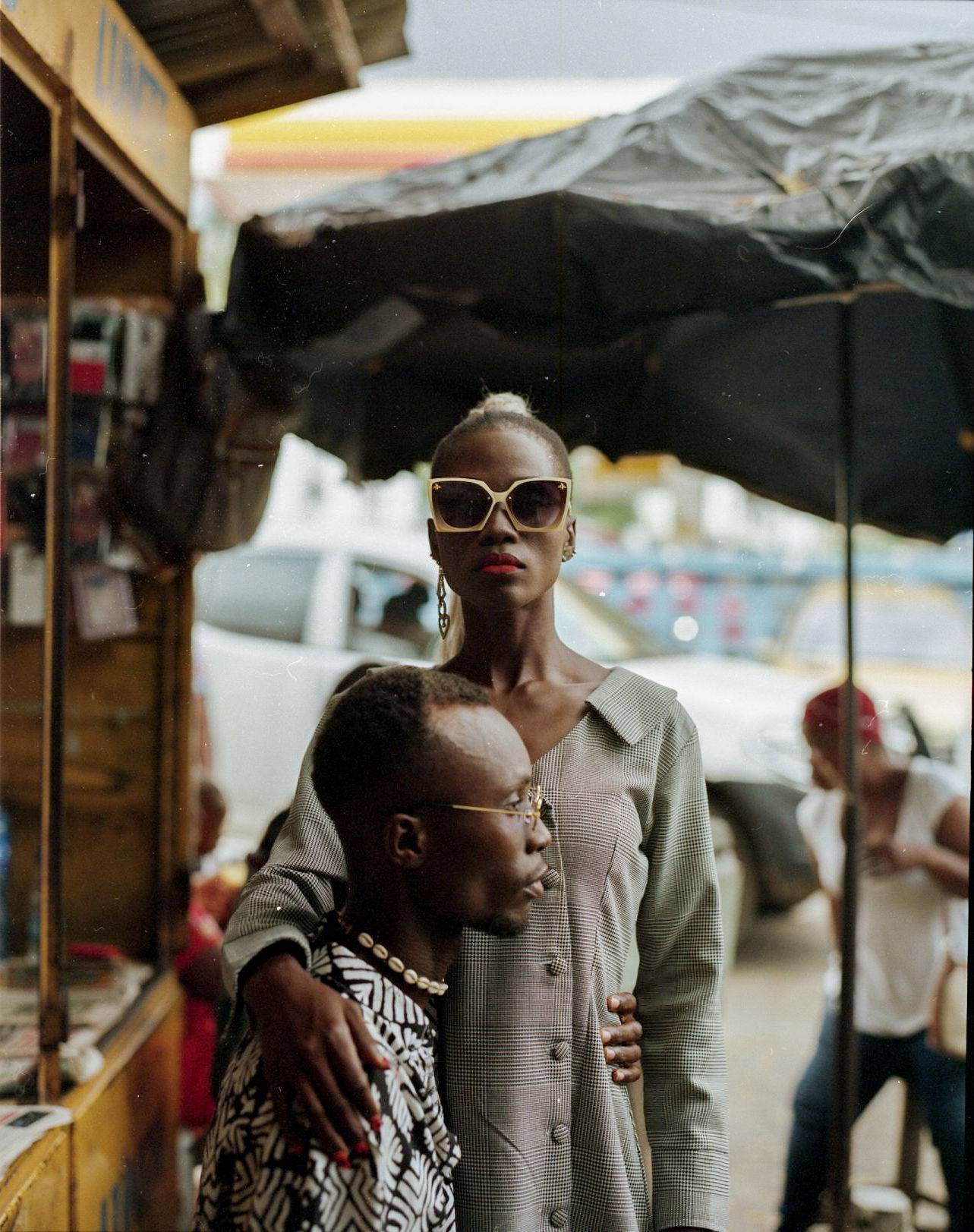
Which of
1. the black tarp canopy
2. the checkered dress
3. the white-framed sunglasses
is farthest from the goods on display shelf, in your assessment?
the checkered dress

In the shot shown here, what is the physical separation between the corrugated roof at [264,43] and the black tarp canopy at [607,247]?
292mm

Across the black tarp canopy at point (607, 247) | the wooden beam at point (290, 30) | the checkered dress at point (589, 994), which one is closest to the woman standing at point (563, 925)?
the checkered dress at point (589, 994)

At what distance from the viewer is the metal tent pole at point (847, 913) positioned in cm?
313

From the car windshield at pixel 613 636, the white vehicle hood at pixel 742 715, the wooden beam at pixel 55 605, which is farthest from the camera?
the white vehicle hood at pixel 742 715

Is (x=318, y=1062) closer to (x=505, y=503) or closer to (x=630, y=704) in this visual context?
(x=630, y=704)

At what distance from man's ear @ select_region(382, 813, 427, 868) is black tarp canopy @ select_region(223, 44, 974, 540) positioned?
907mm

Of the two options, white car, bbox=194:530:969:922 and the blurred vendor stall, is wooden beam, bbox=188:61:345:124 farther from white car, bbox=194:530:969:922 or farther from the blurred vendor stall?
white car, bbox=194:530:969:922

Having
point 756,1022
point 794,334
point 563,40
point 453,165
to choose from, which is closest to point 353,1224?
point 563,40

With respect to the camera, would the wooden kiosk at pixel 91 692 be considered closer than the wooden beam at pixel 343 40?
No

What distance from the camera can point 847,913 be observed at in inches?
128

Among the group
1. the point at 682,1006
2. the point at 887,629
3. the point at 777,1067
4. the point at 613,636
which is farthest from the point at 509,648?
the point at 887,629

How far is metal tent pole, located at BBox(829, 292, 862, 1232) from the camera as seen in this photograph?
3.13 metres

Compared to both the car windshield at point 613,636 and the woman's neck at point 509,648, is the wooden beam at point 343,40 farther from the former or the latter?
the car windshield at point 613,636

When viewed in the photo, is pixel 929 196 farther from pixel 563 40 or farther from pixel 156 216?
pixel 156 216
